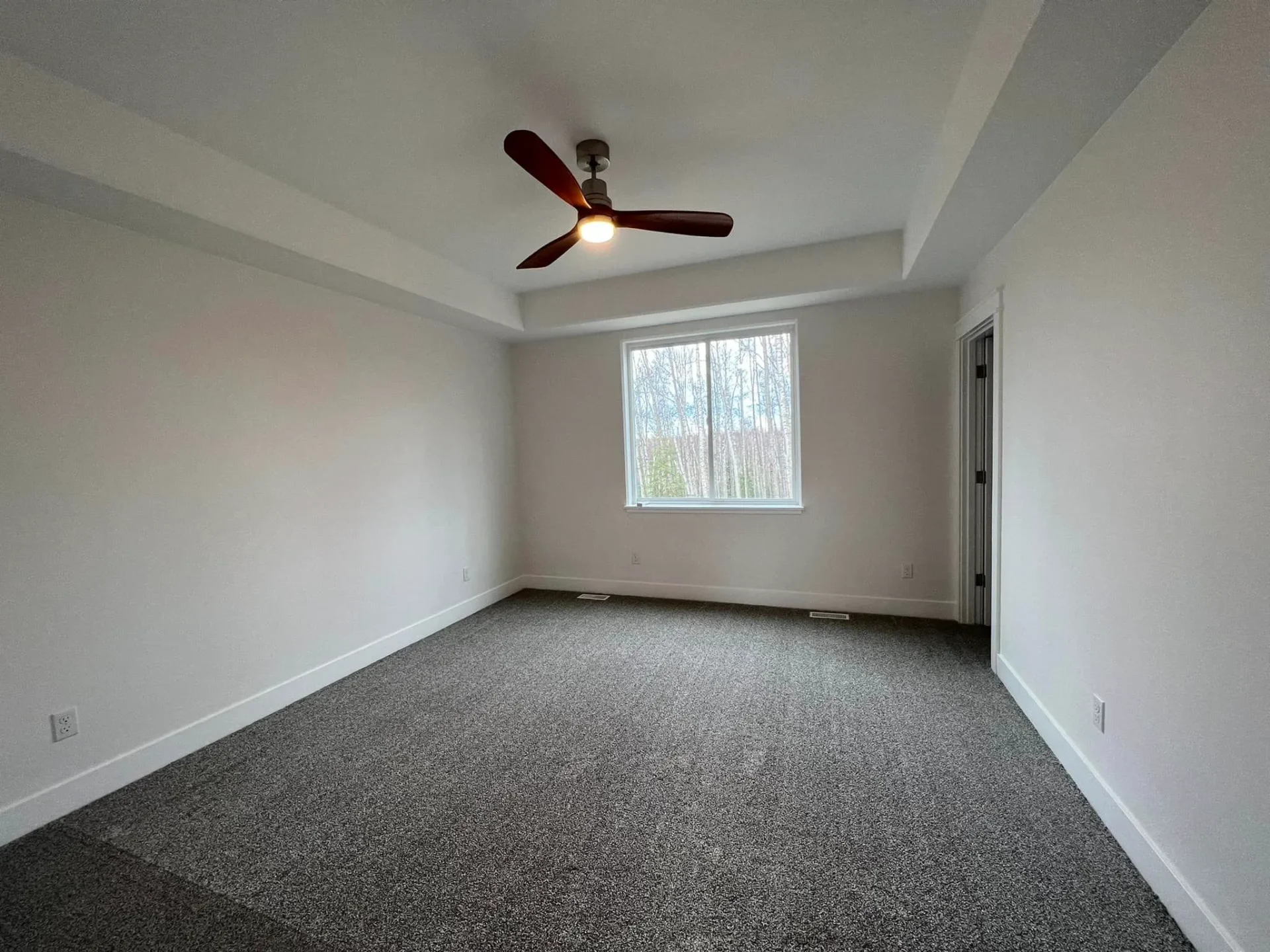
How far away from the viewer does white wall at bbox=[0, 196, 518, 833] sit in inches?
76.1

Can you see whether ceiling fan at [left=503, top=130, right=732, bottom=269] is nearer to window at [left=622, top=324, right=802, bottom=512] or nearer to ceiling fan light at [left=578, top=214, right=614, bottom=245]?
ceiling fan light at [left=578, top=214, right=614, bottom=245]

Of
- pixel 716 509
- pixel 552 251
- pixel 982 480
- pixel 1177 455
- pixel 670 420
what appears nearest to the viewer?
pixel 1177 455

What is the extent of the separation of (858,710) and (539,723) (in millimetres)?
1597

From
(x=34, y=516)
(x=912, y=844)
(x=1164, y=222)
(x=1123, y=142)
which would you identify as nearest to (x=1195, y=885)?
(x=912, y=844)

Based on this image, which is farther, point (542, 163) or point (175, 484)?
point (175, 484)

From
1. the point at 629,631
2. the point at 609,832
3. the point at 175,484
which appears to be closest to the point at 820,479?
the point at 629,631

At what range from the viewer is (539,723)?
2.53m

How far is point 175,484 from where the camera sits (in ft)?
7.77

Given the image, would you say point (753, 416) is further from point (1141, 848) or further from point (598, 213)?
point (1141, 848)

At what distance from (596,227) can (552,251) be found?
1.45 feet

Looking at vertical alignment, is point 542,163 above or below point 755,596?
above

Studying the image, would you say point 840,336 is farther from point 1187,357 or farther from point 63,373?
point 63,373

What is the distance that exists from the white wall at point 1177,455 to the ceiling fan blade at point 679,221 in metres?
1.32

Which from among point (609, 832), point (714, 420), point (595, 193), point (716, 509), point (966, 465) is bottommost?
point (609, 832)
